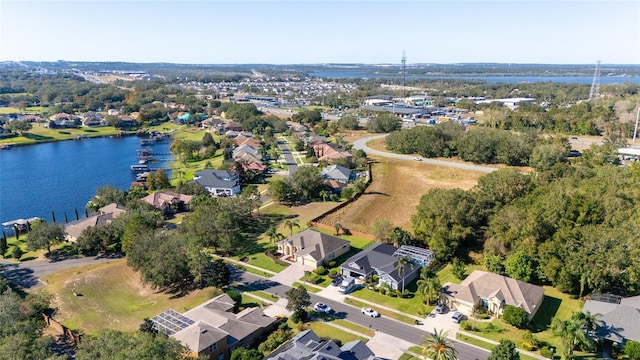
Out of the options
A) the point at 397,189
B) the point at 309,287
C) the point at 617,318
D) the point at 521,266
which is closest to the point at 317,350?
the point at 309,287

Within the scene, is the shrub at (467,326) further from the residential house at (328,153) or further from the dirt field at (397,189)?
the residential house at (328,153)

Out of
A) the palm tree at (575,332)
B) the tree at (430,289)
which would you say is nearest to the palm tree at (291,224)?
the tree at (430,289)

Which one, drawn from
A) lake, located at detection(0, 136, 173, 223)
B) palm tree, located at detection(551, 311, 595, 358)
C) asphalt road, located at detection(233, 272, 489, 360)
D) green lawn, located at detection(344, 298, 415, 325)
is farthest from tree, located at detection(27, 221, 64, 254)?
palm tree, located at detection(551, 311, 595, 358)

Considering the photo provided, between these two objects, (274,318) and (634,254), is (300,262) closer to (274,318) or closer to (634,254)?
(274,318)

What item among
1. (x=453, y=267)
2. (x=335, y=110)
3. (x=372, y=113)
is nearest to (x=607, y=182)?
(x=453, y=267)

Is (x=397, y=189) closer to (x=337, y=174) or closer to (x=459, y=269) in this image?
(x=337, y=174)

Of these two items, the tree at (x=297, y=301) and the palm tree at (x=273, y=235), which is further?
the palm tree at (x=273, y=235)

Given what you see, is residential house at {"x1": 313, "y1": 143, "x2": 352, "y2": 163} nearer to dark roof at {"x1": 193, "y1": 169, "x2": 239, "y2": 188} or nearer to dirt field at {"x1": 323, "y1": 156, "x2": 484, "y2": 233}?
dirt field at {"x1": 323, "y1": 156, "x2": 484, "y2": 233}

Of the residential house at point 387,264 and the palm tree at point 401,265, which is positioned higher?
the palm tree at point 401,265
